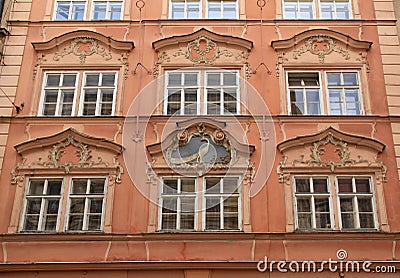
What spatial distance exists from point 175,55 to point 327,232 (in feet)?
19.2

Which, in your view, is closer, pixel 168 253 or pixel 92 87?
pixel 168 253

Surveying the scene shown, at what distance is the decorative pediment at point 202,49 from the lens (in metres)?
14.4

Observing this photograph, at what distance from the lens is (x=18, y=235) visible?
1224 cm

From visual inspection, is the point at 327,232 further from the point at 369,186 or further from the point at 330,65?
the point at 330,65

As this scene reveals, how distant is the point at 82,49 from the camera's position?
14.8 meters

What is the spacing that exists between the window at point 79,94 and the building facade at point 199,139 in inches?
1.3

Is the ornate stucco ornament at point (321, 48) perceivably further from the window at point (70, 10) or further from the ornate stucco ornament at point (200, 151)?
the window at point (70, 10)

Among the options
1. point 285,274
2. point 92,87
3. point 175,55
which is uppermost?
point 175,55

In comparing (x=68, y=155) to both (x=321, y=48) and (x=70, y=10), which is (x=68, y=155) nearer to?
(x=70, y=10)

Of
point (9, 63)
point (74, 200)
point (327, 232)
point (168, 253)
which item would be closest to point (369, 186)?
point (327, 232)

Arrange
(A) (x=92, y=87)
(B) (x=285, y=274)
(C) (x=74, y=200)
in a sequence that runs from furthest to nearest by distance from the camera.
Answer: (A) (x=92, y=87)
(C) (x=74, y=200)
(B) (x=285, y=274)

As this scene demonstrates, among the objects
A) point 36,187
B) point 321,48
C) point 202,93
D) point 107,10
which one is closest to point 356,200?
point 321,48

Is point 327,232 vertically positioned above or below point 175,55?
below

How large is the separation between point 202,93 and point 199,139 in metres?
1.36
